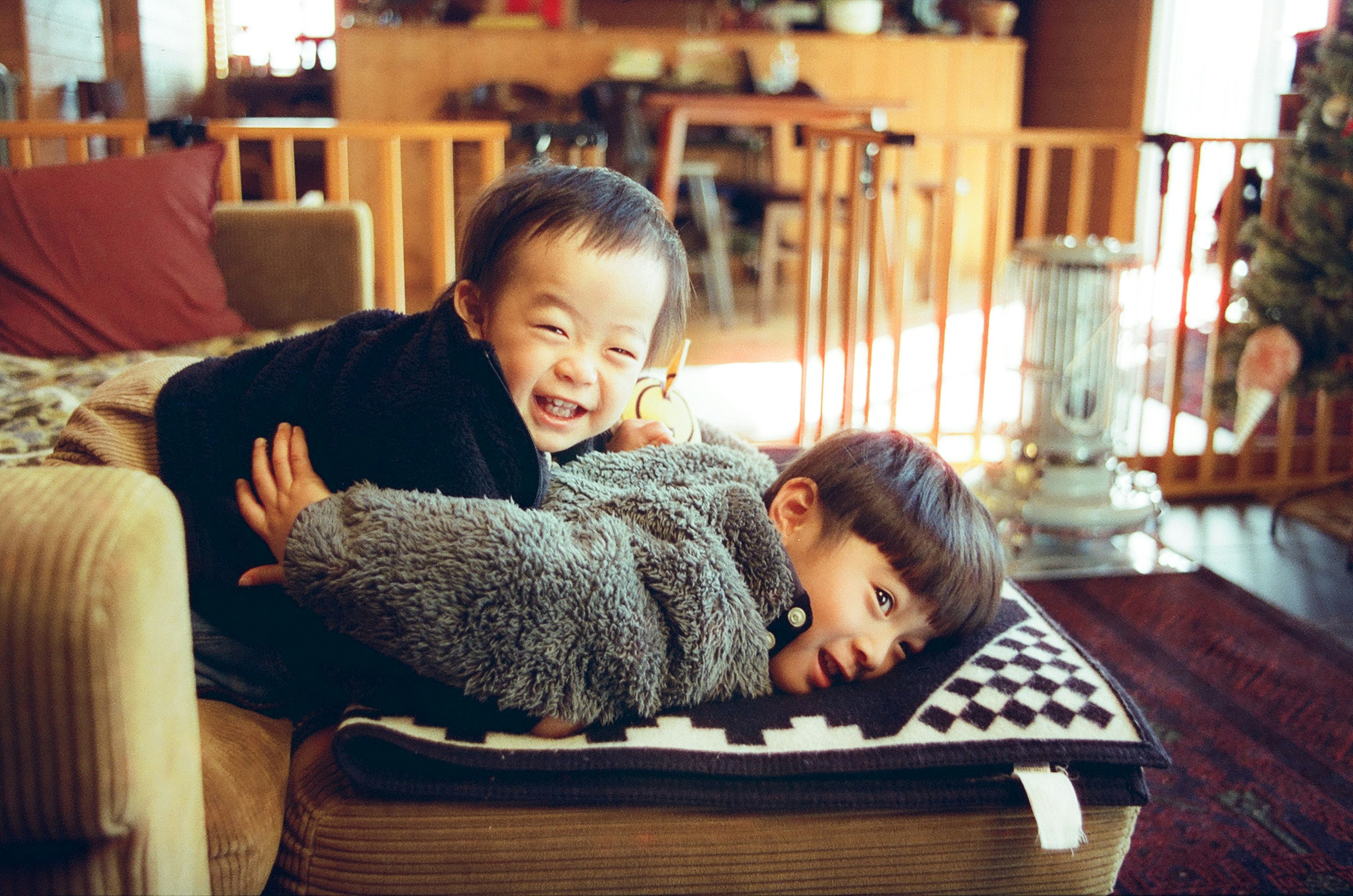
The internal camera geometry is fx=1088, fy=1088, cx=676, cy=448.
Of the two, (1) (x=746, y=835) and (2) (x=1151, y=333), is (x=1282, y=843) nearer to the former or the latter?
(1) (x=746, y=835)

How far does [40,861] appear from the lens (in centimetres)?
73

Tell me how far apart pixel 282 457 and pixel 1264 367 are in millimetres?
2425

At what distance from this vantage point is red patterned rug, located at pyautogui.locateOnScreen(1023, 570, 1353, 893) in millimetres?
1371

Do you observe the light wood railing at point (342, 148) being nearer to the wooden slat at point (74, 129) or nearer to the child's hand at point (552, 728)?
the wooden slat at point (74, 129)

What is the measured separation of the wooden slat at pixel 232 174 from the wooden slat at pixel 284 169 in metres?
0.09

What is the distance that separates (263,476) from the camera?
1.09 metres

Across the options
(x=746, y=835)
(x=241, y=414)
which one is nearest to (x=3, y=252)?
(x=241, y=414)

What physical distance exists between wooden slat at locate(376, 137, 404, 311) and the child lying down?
1.59 meters

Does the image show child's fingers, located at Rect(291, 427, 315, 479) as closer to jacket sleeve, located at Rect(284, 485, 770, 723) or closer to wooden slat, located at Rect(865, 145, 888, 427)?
jacket sleeve, located at Rect(284, 485, 770, 723)

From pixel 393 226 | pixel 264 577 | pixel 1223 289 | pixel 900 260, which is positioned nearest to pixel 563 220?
pixel 264 577

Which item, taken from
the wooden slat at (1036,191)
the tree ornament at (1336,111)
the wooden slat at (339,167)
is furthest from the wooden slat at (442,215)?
the tree ornament at (1336,111)

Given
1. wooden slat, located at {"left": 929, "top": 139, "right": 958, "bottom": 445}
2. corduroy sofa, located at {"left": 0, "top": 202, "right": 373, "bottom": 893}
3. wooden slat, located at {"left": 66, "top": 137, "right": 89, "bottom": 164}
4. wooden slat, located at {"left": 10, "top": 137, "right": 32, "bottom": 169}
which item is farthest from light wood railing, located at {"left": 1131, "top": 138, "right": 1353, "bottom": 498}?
wooden slat, located at {"left": 10, "top": 137, "right": 32, "bottom": 169}

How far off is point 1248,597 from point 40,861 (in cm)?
224

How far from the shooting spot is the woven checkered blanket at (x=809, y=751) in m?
0.96
